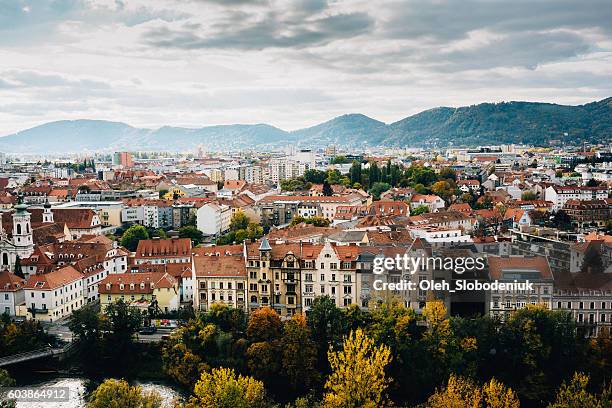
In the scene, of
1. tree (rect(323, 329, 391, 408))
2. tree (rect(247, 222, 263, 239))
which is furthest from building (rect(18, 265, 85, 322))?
tree (rect(323, 329, 391, 408))

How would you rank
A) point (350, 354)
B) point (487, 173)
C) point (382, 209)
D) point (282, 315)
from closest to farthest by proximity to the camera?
point (350, 354) → point (282, 315) → point (382, 209) → point (487, 173)

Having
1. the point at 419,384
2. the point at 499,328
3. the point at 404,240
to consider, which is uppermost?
the point at 404,240

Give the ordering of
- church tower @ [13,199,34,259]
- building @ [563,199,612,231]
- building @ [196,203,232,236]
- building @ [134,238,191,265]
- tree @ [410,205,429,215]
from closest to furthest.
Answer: church tower @ [13,199,34,259]
building @ [134,238,191,265]
building @ [196,203,232,236]
building @ [563,199,612,231]
tree @ [410,205,429,215]

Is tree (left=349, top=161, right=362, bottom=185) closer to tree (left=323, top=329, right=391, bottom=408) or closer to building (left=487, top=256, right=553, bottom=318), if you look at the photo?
building (left=487, top=256, right=553, bottom=318)

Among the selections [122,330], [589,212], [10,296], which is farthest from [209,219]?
[589,212]

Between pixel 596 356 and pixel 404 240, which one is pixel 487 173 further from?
Result: pixel 596 356

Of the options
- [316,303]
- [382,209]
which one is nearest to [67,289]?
[316,303]

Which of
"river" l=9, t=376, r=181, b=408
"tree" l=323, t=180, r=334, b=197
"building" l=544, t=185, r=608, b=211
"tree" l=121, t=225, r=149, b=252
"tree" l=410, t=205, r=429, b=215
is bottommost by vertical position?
"river" l=9, t=376, r=181, b=408
